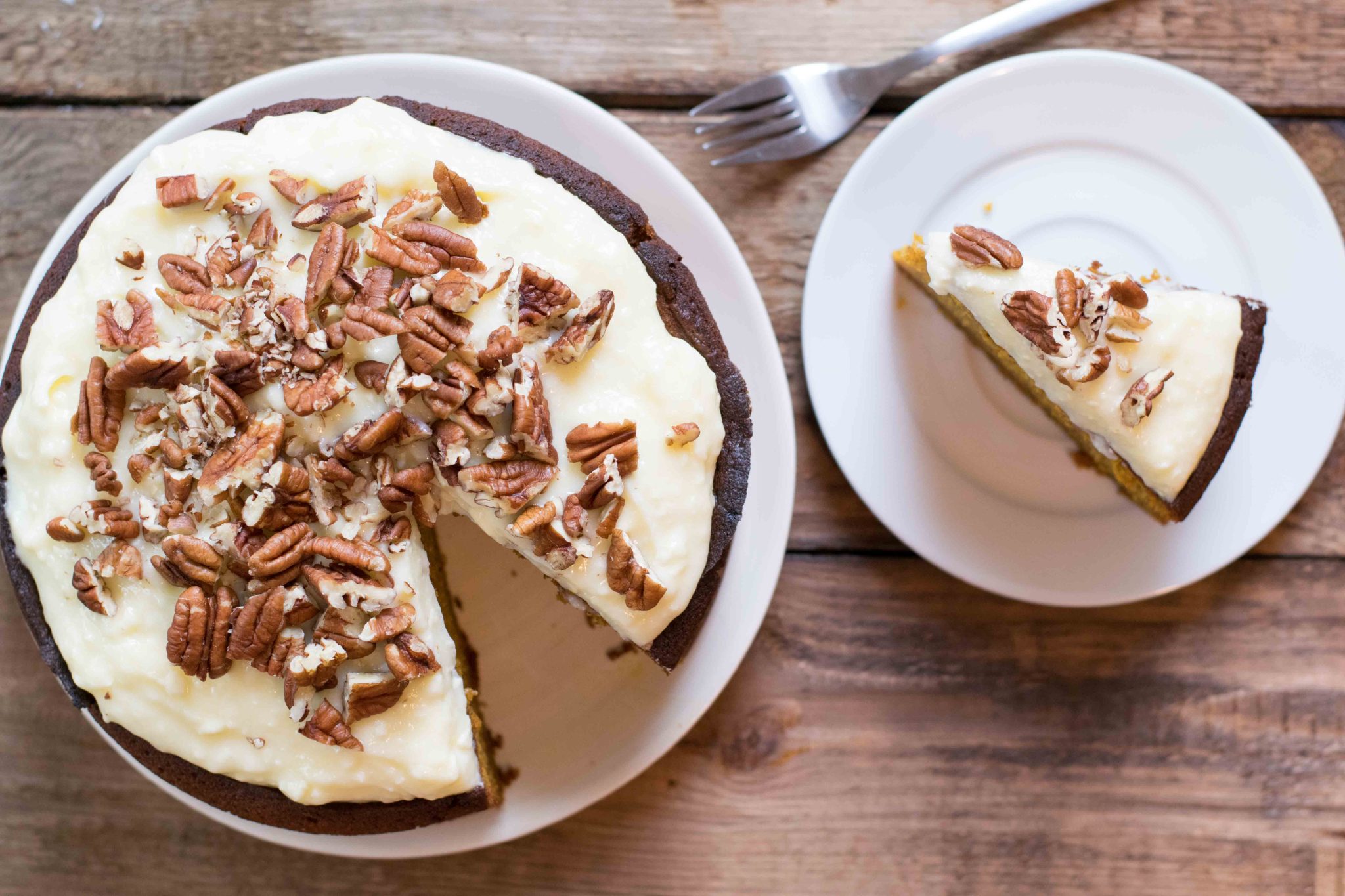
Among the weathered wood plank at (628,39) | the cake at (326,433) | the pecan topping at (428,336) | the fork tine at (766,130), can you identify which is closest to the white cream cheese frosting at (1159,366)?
Result: the fork tine at (766,130)

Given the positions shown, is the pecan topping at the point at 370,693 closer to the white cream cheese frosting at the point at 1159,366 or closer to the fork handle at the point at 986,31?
the white cream cheese frosting at the point at 1159,366

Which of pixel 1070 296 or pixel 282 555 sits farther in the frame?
pixel 1070 296

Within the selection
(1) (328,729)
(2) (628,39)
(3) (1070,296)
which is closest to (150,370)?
(1) (328,729)

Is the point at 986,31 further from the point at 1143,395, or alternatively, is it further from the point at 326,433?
the point at 326,433

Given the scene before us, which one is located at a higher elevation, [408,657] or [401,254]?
[401,254]

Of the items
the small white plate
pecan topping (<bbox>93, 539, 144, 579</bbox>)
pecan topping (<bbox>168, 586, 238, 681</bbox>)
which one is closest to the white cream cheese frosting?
the small white plate

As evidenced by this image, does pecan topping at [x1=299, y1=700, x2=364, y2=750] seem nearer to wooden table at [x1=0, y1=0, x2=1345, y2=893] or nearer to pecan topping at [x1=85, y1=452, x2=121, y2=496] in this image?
pecan topping at [x1=85, y1=452, x2=121, y2=496]

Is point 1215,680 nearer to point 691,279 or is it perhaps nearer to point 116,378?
point 691,279
